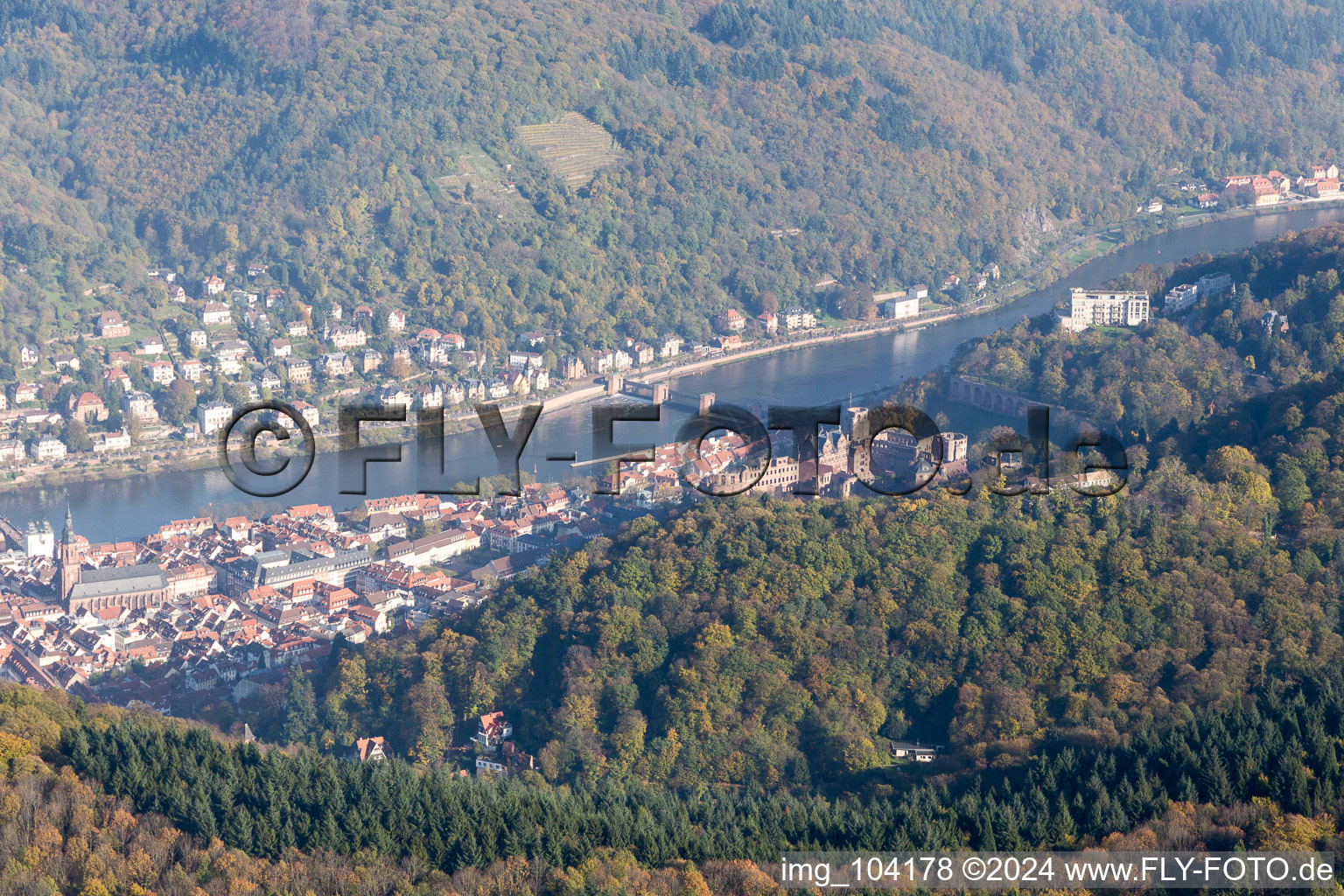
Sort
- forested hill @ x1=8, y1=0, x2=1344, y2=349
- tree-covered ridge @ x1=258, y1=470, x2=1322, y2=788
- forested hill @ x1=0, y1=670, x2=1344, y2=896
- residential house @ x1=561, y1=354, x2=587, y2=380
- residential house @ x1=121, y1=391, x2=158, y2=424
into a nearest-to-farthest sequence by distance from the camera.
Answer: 1. forested hill @ x1=0, y1=670, x2=1344, y2=896
2. tree-covered ridge @ x1=258, y1=470, x2=1322, y2=788
3. residential house @ x1=121, y1=391, x2=158, y2=424
4. residential house @ x1=561, y1=354, x2=587, y2=380
5. forested hill @ x1=8, y1=0, x2=1344, y2=349

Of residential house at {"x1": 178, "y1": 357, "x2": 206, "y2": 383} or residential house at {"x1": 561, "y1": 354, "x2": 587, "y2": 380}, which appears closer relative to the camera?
residential house at {"x1": 178, "y1": 357, "x2": 206, "y2": 383}

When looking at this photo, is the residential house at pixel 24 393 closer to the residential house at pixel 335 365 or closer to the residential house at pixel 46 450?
the residential house at pixel 46 450

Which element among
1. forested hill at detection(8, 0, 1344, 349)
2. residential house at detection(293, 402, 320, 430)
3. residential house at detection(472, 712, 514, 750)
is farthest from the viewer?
forested hill at detection(8, 0, 1344, 349)

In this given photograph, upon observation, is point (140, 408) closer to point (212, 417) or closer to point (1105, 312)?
point (212, 417)

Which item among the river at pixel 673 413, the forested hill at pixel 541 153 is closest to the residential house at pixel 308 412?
the river at pixel 673 413

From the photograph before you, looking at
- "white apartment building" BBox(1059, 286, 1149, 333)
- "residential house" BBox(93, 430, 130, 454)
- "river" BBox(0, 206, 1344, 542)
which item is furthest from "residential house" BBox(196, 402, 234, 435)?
"white apartment building" BBox(1059, 286, 1149, 333)

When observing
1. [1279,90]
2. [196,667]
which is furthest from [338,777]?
[1279,90]

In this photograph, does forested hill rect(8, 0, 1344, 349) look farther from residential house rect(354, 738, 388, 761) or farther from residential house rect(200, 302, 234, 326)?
residential house rect(354, 738, 388, 761)

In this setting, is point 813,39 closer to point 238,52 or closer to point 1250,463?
point 238,52
